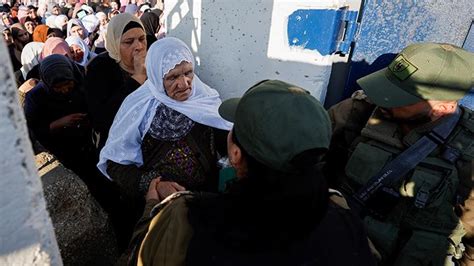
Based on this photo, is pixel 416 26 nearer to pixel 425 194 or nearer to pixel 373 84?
pixel 373 84

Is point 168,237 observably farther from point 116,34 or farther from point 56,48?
point 56,48

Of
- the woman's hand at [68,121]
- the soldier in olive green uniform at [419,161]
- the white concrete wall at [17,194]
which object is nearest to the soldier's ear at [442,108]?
the soldier in olive green uniform at [419,161]

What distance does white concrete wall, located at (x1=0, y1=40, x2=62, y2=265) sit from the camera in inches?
19.9

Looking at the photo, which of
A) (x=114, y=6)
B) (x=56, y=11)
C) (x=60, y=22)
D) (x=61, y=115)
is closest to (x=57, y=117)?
(x=61, y=115)

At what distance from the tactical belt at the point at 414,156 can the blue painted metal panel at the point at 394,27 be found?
0.63 metres

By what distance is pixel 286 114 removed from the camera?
82 cm

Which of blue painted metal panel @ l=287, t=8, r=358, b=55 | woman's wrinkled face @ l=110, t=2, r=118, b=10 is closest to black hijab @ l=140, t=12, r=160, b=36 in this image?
blue painted metal panel @ l=287, t=8, r=358, b=55

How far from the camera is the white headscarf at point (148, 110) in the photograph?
1.68 m

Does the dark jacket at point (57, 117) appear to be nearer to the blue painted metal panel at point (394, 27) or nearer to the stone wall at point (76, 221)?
the stone wall at point (76, 221)

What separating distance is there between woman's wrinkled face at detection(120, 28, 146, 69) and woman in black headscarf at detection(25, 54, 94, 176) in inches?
25.2

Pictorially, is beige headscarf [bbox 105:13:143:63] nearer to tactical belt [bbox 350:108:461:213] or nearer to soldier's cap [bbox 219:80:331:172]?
soldier's cap [bbox 219:80:331:172]

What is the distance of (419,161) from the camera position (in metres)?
1.35

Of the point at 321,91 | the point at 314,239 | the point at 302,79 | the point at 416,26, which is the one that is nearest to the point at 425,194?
the point at 314,239

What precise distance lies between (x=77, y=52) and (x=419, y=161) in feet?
14.3
